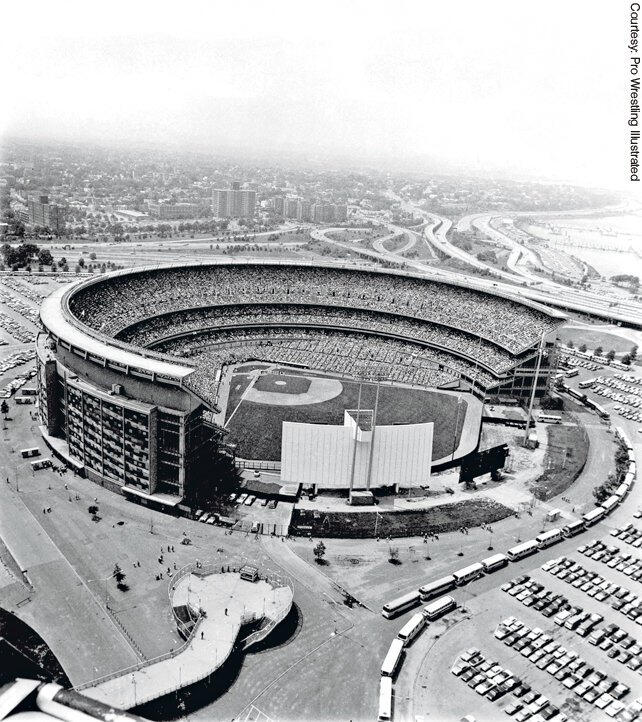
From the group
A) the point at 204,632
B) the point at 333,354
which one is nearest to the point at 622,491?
the point at 204,632

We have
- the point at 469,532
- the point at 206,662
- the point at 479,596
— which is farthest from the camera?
the point at 469,532

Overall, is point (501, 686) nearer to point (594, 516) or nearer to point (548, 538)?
point (548, 538)

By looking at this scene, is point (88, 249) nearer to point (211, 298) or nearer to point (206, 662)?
point (211, 298)

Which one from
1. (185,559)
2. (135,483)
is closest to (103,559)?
(185,559)

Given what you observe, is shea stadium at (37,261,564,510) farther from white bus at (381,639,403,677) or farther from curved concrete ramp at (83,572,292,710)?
white bus at (381,639,403,677)

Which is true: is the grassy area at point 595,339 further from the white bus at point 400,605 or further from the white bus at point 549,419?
the white bus at point 400,605
